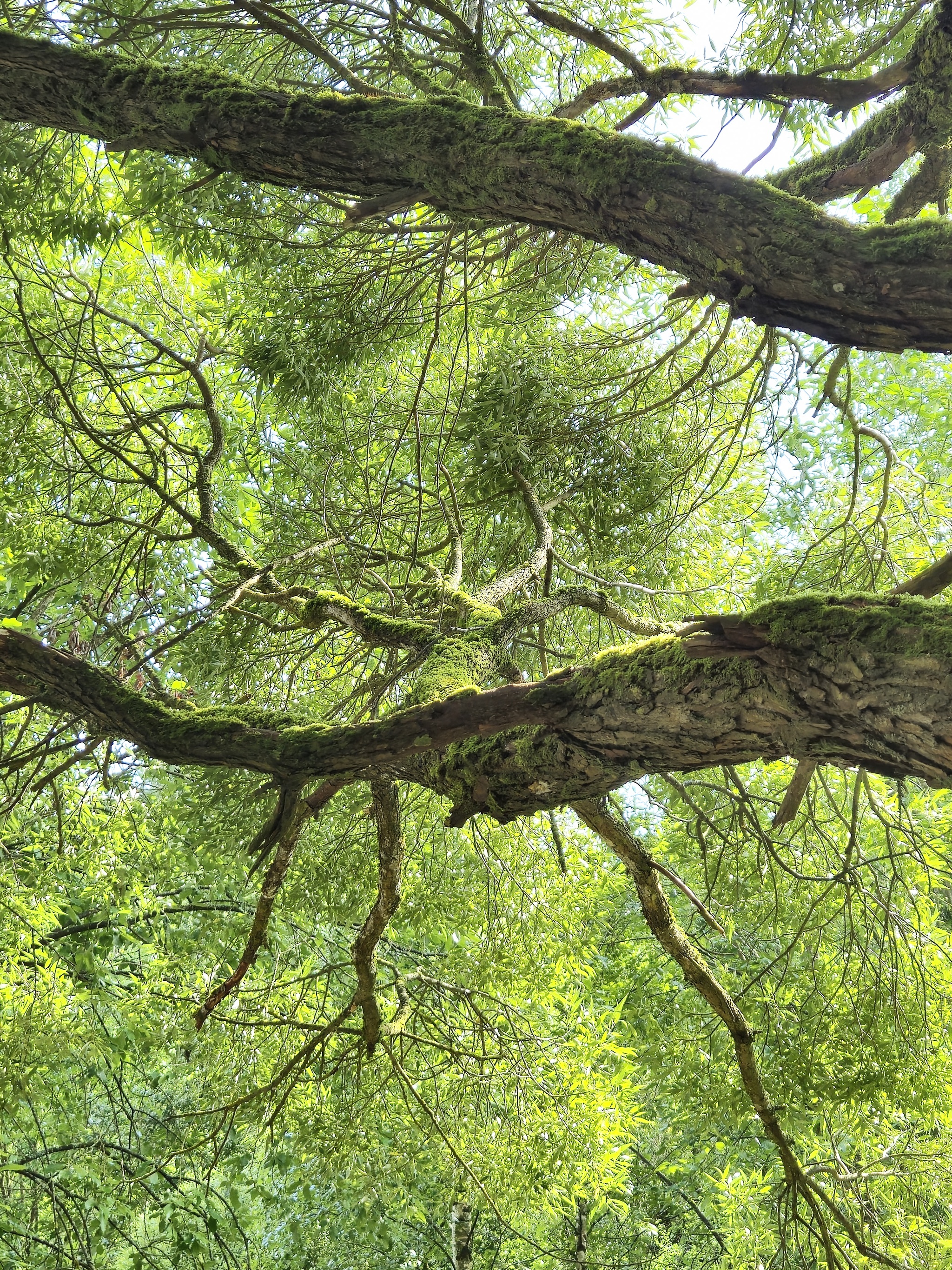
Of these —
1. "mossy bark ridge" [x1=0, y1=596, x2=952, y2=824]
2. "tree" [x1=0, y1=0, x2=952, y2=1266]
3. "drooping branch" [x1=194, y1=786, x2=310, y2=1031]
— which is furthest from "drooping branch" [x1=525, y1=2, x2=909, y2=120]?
"drooping branch" [x1=194, y1=786, x2=310, y2=1031]

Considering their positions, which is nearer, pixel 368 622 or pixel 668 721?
pixel 668 721

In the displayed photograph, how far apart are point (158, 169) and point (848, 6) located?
1663mm

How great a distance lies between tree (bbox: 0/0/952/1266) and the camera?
1.35m

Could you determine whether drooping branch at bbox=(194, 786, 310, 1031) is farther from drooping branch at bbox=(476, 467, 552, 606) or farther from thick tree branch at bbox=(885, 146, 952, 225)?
thick tree branch at bbox=(885, 146, 952, 225)

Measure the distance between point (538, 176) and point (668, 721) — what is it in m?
0.83

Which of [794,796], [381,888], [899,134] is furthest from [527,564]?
[899,134]

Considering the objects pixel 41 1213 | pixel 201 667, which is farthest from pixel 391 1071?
pixel 41 1213

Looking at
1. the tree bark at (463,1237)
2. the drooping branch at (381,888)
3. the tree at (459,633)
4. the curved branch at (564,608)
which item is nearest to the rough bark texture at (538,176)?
the tree at (459,633)

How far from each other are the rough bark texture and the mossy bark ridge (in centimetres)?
40

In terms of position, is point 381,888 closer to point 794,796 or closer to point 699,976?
point 699,976

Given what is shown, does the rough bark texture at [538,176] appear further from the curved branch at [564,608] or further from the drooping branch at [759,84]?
the curved branch at [564,608]

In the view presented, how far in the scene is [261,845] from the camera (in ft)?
5.86

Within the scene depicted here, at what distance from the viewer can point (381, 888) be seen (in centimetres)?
211

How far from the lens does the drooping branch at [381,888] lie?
199cm
